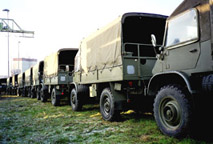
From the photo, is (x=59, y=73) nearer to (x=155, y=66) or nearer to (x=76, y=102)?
(x=76, y=102)

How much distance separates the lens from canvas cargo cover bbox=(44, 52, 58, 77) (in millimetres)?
13453

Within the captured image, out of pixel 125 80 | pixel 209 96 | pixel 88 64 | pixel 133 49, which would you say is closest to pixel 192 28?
pixel 209 96

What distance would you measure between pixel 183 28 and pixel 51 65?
440 inches

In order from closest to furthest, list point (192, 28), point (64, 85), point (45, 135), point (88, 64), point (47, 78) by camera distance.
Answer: point (192, 28) < point (45, 135) < point (88, 64) < point (64, 85) < point (47, 78)

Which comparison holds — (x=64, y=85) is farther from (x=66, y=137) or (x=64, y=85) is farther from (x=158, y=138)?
(x=158, y=138)

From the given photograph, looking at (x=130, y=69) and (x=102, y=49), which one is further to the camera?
(x=102, y=49)

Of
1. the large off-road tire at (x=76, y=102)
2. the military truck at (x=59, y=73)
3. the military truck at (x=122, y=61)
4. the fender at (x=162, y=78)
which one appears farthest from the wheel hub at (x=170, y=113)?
the military truck at (x=59, y=73)

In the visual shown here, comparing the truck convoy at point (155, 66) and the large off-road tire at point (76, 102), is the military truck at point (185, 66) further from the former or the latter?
the large off-road tire at point (76, 102)

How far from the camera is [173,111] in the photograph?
14.9 ft

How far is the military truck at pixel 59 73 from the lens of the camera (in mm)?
12797

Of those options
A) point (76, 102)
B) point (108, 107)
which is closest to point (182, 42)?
point (108, 107)

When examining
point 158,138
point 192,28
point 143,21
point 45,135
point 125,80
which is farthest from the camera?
point 143,21

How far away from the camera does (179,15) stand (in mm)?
4840

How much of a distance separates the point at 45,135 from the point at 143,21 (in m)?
4.69
